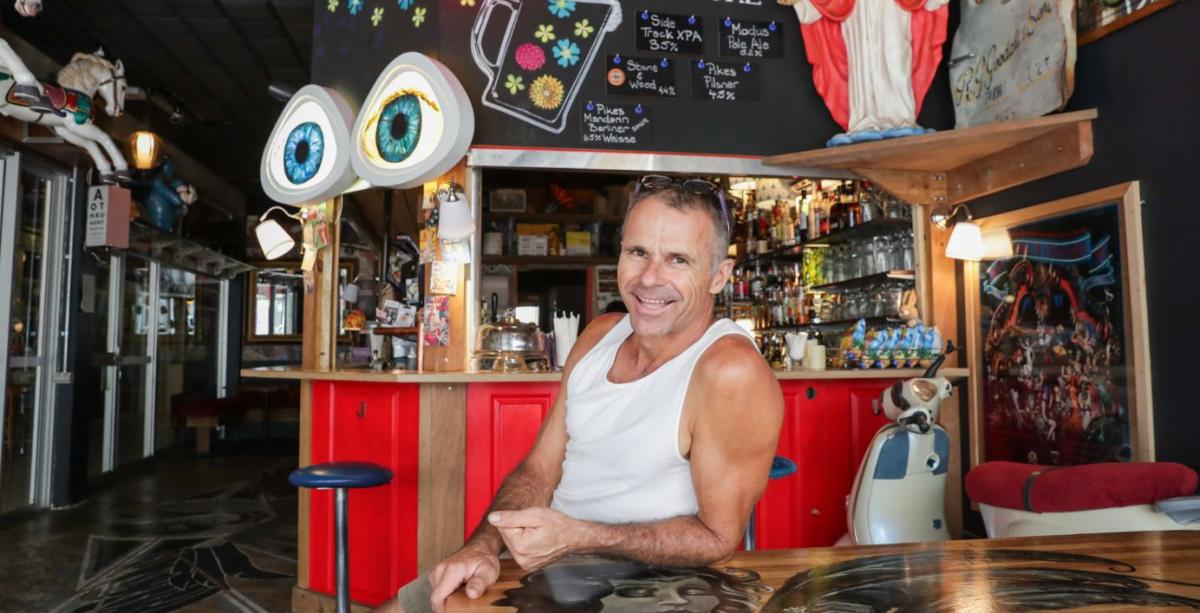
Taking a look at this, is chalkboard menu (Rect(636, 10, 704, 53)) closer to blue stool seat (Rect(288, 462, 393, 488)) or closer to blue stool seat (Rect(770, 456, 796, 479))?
blue stool seat (Rect(770, 456, 796, 479))

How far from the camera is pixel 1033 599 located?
115 centimetres

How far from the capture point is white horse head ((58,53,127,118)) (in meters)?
5.75

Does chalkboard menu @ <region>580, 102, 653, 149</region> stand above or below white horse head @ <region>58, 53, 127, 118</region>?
below

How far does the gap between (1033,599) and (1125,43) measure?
3383 millimetres

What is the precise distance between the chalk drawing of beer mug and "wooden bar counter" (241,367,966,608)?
1505mm

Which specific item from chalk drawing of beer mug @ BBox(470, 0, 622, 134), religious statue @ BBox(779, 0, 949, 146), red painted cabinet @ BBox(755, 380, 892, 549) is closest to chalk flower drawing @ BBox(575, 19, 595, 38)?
chalk drawing of beer mug @ BBox(470, 0, 622, 134)

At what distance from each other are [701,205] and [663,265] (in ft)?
0.48

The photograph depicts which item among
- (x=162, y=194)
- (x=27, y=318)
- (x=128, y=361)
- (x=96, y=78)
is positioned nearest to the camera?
(x=96, y=78)

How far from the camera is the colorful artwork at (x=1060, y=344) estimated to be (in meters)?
3.63

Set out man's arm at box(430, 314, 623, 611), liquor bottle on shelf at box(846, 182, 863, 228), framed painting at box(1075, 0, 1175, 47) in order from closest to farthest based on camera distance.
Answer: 1. man's arm at box(430, 314, 623, 611)
2. framed painting at box(1075, 0, 1175, 47)
3. liquor bottle on shelf at box(846, 182, 863, 228)

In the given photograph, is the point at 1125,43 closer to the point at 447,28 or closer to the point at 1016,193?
the point at 1016,193

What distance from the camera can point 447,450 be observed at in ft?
12.4

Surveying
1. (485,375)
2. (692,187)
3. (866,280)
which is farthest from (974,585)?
(866,280)

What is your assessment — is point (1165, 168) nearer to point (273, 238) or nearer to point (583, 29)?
point (583, 29)
